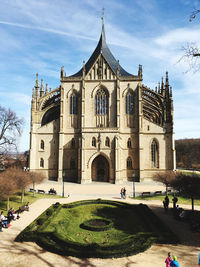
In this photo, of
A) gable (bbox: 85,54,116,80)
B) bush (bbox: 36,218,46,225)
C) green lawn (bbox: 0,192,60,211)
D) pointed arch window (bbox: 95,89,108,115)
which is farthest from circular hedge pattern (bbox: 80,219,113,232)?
gable (bbox: 85,54,116,80)

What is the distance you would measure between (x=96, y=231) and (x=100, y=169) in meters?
25.6

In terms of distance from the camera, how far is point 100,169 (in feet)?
134

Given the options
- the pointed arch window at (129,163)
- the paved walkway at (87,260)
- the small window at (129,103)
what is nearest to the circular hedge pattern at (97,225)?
the paved walkway at (87,260)

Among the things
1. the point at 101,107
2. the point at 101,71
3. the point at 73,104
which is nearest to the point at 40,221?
the point at 101,107

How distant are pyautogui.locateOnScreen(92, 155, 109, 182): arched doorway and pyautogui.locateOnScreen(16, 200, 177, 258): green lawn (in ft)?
57.1

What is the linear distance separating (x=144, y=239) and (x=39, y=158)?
33052 millimetres

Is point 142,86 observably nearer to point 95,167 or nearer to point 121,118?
point 121,118

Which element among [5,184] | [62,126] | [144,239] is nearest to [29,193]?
[5,184]

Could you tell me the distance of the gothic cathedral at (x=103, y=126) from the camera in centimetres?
4059

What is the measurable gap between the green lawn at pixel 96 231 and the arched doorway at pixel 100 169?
1742 centimetres

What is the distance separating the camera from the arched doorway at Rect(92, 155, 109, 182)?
40188 mm

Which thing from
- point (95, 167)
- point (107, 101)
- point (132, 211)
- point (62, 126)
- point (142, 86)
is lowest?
point (132, 211)

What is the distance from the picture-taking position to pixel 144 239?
41.0 ft

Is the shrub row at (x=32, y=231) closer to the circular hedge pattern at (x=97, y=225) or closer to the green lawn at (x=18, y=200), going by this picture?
the circular hedge pattern at (x=97, y=225)
